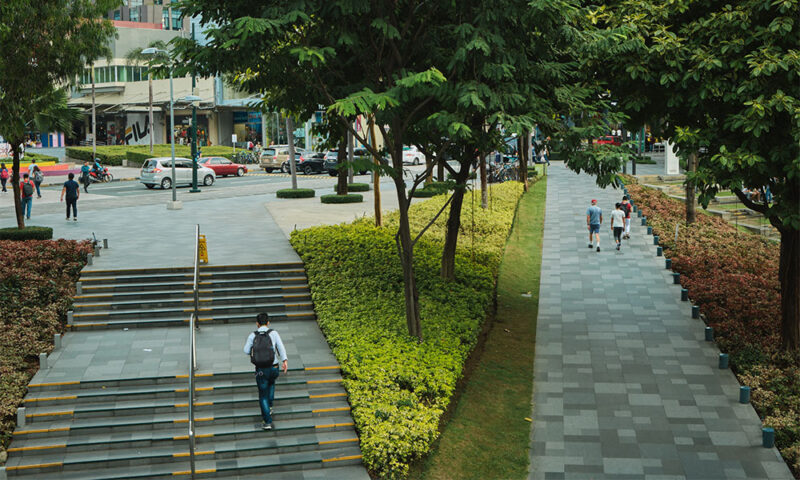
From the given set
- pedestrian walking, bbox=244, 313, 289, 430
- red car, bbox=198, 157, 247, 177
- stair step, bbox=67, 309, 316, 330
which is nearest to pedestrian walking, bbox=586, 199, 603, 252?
stair step, bbox=67, 309, 316, 330

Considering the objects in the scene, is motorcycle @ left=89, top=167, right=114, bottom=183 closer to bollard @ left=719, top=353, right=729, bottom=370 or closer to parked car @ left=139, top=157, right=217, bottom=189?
parked car @ left=139, top=157, right=217, bottom=189

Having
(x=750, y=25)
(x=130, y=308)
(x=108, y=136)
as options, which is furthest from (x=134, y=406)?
(x=108, y=136)

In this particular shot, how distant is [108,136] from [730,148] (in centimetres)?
8066

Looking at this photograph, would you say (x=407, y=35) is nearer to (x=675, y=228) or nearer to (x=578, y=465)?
(x=578, y=465)

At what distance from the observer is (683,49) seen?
14.5 metres

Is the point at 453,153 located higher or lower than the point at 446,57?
lower

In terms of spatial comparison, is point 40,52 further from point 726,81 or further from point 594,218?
point 726,81

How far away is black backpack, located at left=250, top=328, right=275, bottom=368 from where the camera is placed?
1240 cm

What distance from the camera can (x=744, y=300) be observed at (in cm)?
1956

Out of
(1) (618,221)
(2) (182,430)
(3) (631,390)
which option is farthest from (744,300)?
(2) (182,430)

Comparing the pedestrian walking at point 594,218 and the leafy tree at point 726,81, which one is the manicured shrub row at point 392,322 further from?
the leafy tree at point 726,81

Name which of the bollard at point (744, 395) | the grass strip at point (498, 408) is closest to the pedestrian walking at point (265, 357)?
the grass strip at point (498, 408)

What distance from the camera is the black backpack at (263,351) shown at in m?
12.4

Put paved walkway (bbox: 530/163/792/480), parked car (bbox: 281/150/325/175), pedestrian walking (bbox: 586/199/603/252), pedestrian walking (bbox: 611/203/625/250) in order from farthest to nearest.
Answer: parked car (bbox: 281/150/325/175), pedestrian walking (bbox: 611/203/625/250), pedestrian walking (bbox: 586/199/603/252), paved walkway (bbox: 530/163/792/480)
